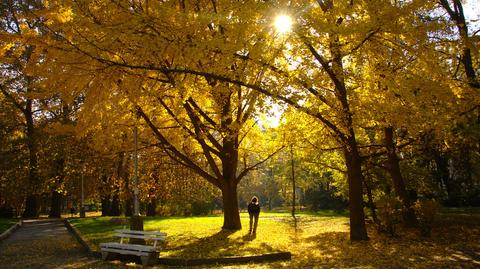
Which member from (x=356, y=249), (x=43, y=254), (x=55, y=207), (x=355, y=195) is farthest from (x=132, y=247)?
(x=55, y=207)

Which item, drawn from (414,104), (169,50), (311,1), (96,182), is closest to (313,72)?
(311,1)

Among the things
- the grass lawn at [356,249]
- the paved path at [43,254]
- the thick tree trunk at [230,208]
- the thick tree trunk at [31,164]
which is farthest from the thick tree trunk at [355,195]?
the thick tree trunk at [31,164]

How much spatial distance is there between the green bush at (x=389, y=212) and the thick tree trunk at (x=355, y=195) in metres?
1.00

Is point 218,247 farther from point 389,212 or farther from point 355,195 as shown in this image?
point 389,212

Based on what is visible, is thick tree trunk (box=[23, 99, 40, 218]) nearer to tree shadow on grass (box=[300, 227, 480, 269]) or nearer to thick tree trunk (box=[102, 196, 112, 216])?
thick tree trunk (box=[102, 196, 112, 216])

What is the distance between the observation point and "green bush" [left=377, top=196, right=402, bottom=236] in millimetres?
13574

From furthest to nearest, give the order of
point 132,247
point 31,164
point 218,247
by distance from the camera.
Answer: point 31,164, point 218,247, point 132,247

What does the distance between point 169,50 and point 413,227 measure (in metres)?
12.1

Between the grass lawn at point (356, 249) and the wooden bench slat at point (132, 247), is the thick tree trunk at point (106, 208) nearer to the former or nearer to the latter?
the grass lawn at point (356, 249)

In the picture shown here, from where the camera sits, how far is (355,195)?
43.2 feet

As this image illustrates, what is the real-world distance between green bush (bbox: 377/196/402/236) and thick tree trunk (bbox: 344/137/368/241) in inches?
39.4

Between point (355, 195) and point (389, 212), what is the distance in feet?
4.61

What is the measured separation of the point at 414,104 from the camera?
10.7 metres

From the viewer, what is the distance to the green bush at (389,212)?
13.6 metres
